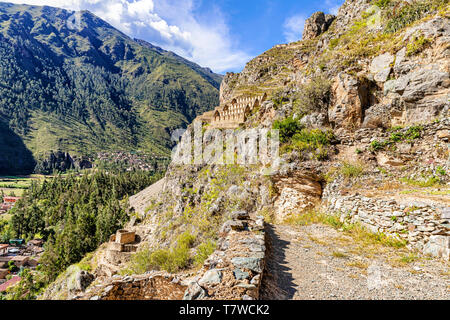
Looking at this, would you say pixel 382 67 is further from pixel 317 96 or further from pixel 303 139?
pixel 303 139

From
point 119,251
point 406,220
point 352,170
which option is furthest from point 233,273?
point 119,251

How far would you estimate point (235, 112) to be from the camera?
32.8 metres

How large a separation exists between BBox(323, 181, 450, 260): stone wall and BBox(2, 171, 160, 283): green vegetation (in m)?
44.7

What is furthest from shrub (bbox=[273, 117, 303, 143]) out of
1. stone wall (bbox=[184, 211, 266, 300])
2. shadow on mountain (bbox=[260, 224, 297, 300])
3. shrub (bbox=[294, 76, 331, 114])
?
stone wall (bbox=[184, 211, 266, 300])

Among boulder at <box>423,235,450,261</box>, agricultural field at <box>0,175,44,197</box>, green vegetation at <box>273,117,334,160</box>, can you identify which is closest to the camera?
boulder at <box>423,235,450,261</box>

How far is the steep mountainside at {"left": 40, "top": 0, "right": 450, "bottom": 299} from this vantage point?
18.2 ft

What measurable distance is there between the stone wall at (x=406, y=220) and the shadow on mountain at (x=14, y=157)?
655ft

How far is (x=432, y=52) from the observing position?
37.1 ft

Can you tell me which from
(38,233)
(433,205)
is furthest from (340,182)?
(38,233)

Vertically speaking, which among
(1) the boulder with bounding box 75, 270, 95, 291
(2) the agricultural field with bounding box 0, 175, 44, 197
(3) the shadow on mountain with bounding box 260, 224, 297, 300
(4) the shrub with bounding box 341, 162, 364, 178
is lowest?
(2) the agricultural field with bounding box 0, 175, 44, 197

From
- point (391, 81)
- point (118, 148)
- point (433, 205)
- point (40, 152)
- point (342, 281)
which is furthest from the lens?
point (118, 148)

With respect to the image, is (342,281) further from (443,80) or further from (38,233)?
(38,233)

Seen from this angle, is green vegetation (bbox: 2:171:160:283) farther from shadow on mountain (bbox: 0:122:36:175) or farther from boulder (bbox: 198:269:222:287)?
shadow on mountain (bbox: 0:122:36:175)
